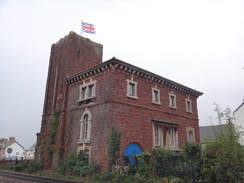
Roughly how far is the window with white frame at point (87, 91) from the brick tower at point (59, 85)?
243 centimetres

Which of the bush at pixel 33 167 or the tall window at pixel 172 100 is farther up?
the tall window at pixel 172 100

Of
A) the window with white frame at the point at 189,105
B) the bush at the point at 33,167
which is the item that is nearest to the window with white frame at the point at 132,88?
the window with white frame at the point at 189,105

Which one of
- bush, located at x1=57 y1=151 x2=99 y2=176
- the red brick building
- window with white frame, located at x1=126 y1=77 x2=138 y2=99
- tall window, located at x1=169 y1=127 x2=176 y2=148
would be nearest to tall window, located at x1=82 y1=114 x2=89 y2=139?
the red brick building

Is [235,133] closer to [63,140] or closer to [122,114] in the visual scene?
[122,114]

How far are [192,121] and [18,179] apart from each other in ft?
60.6

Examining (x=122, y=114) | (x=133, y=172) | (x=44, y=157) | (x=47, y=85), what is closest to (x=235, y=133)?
(x=133, y=172)

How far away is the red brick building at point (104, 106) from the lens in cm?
1720

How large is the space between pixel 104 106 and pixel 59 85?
7.91 meters

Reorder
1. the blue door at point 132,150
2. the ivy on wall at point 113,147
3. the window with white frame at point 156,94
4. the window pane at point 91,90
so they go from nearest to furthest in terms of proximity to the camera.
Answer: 1. the ivy on wall at point 113,147
2. the blue door at point 132,150
3. the window pane at point 91,90
4. the window with white frame at point 156,94

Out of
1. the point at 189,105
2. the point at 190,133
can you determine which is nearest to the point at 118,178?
the point at 190,133

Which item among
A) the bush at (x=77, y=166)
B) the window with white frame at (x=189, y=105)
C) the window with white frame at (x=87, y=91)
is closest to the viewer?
the bush at (x=77, y=166)

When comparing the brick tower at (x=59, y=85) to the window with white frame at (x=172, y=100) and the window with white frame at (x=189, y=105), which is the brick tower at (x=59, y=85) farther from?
the window with white frame at (x=189, y=105)

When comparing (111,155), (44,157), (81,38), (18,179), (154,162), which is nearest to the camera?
(154,162)

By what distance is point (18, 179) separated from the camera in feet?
46.8
